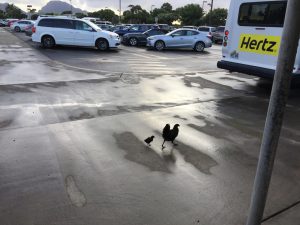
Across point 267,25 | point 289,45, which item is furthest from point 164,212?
point 267,25

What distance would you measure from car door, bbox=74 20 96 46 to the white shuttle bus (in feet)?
37.9

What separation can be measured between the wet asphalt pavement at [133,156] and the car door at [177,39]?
40.9 ft

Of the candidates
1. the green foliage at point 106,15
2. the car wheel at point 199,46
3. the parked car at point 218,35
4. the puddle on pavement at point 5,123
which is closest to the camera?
the puddle on pavement at point 5,123

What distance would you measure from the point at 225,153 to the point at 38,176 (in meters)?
2.68

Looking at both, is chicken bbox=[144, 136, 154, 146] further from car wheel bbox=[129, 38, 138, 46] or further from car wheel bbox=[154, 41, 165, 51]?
car wheel bbox=[129, 38, 138, 46]

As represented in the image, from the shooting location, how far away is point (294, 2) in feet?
5.75

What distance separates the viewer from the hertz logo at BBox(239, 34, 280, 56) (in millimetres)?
7715

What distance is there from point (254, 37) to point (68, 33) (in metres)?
13.2

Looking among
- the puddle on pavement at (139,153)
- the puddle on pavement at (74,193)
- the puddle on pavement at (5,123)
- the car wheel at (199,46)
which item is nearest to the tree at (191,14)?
the car wheel at (199,46)

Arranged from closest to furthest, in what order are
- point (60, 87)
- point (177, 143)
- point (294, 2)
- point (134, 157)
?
point (294, 2)
point (134, 157)
point (177, 143)
point (60, 87)

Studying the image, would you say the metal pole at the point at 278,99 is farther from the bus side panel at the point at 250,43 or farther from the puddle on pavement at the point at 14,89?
the puddle on pavement at the point at 14,89

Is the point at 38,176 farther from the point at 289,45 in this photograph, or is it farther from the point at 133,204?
the point at 289,45

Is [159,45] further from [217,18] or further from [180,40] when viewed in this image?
[217,18]

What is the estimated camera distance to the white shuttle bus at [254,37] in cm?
764
